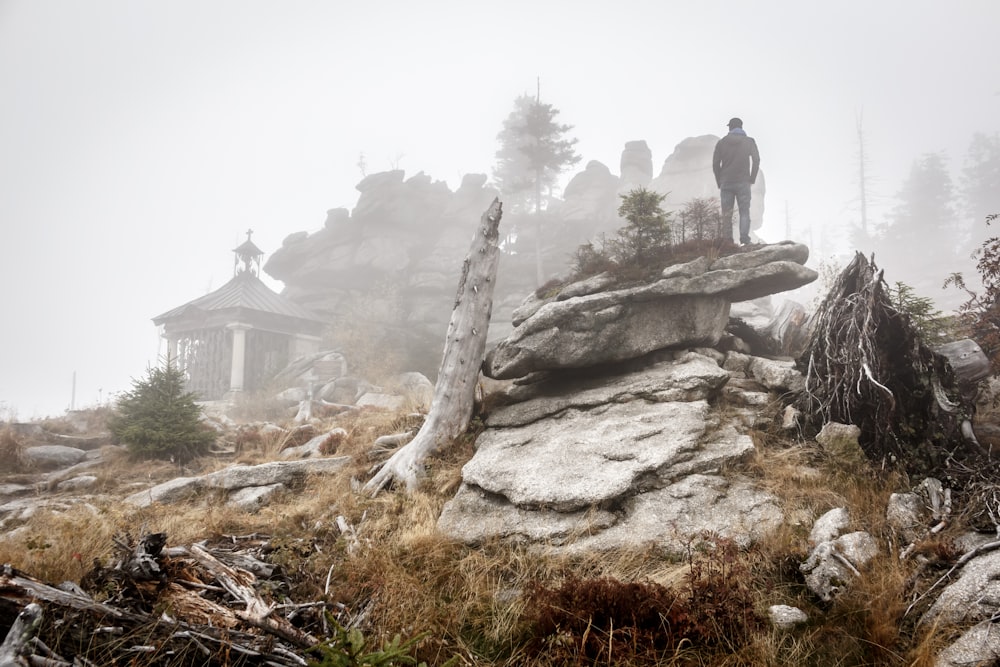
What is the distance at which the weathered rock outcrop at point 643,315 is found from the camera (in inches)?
316

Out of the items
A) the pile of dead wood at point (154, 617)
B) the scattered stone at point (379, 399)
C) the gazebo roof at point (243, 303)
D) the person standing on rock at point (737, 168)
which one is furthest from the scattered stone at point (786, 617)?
the gazebo roof at point (243, 303)

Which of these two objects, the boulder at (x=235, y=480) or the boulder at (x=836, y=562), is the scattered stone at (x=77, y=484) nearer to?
the boulder at (x=235, y=480)

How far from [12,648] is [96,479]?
8.37 meters

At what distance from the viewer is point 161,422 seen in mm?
10656

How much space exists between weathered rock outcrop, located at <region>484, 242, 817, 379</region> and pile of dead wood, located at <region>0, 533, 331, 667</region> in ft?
17.3

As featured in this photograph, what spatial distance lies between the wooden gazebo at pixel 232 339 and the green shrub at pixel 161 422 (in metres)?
13.2

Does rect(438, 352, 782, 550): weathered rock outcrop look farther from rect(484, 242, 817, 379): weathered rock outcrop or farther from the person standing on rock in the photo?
the person standing on rock

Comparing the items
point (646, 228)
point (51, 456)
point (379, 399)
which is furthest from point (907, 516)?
point (379, 399)

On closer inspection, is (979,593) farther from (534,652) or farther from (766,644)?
(534,652)

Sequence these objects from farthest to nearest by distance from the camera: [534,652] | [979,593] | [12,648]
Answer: [534,652], [979,593], [12,648]

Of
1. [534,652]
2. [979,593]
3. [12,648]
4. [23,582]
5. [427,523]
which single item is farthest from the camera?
[427,523]

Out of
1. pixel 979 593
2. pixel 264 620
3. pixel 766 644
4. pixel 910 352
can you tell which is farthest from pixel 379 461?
pixel 910 352

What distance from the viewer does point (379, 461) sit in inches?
336

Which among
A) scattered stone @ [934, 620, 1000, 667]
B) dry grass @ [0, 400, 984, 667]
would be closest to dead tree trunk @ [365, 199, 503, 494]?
dry grass @ [0, 400, 984, 667]
